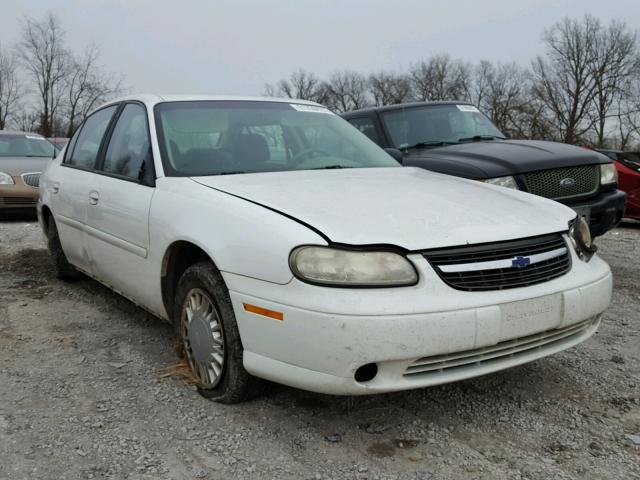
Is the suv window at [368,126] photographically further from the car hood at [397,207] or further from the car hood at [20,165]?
the car hood at [20,165]

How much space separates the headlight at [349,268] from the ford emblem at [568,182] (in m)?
3.32

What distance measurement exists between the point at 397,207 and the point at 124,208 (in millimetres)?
1593

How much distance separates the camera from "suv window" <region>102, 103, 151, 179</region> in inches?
140

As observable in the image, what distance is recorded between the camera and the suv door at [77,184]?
417 centimetres

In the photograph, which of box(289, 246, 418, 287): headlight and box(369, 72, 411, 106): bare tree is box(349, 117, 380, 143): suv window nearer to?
box(289, 246, 418, 287): headlight

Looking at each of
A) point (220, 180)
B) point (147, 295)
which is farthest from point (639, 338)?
point (147, 295)

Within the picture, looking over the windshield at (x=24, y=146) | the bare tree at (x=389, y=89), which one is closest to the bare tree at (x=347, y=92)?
the bare tree at (x=389, y=89)

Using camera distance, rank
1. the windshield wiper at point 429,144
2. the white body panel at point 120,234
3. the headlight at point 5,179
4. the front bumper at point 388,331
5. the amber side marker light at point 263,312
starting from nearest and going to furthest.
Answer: the front bumper at point 388,331, the amber side marker light at point 263,312, the white body panel at point 120,234, the windshield wiper at point 429,144, the headlight at point 5,179

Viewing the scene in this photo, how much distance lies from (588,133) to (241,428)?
54.6m

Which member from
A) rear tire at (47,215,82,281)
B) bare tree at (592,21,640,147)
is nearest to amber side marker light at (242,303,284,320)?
rear tire at (47,215,82,281)

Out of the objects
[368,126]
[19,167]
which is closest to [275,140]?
[368,126]

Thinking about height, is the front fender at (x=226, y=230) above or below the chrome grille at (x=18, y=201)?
above

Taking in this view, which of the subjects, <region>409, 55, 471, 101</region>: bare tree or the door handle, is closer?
the door handle

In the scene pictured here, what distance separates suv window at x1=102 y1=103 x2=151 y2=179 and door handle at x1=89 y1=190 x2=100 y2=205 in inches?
6.4
